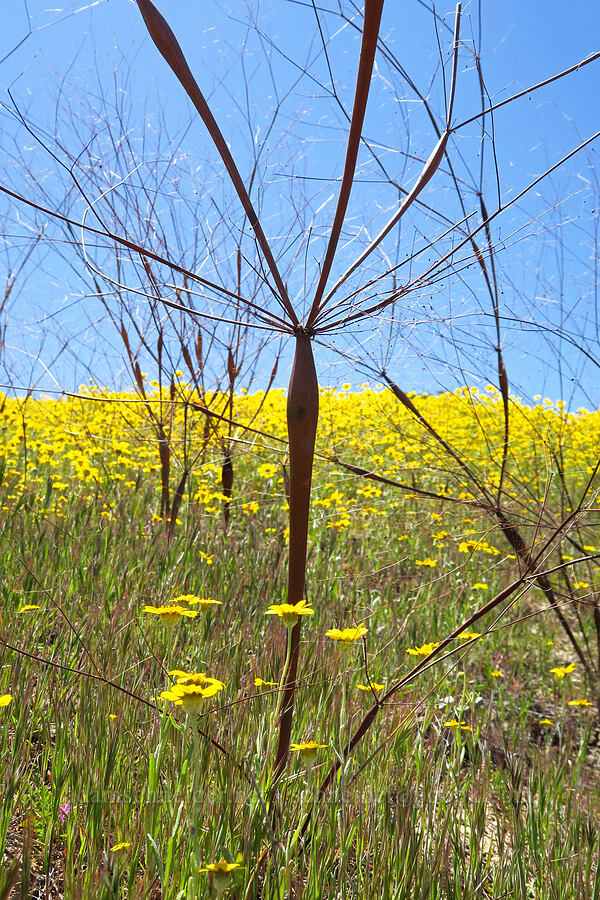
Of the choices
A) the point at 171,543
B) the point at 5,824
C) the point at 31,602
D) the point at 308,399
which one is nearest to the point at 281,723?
the point at 5,824

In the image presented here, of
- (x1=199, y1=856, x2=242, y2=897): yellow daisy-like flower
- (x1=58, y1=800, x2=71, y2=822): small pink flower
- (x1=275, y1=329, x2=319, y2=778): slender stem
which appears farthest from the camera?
(x1=58, y1=800, x2=71, y2=822): small pink flower

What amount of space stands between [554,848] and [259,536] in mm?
2693

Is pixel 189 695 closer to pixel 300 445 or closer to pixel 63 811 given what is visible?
pixel 300 445

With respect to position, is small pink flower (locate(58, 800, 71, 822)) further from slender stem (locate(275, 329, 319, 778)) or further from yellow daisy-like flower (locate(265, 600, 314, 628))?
yellow daisy-like flower (locate(265, 600, 314, 628))

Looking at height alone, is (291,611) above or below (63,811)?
above

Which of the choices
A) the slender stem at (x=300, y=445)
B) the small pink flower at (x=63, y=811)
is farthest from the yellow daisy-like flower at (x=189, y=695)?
the small pink flower at (x=63, y=811)

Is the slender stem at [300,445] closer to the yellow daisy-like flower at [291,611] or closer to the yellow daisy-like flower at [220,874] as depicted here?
the yellow daisy-like flower at [291,611]

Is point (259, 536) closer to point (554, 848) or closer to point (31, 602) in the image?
point (31, 602)

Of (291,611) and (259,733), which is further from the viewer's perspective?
(259,733)

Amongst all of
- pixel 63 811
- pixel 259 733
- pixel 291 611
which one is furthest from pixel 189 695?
pixel 63 811

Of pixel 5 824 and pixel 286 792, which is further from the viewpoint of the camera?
pixel 286 792

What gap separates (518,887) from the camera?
5.18 feet

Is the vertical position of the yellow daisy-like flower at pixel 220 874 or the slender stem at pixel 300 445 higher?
the slender stem at pixel 300 445

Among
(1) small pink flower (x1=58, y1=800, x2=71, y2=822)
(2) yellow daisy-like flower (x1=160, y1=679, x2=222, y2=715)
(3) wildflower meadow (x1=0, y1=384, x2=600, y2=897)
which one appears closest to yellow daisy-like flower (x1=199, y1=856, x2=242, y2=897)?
(3) wildflower meadow (x1=0, y1=384, x2=600, y2=897)
